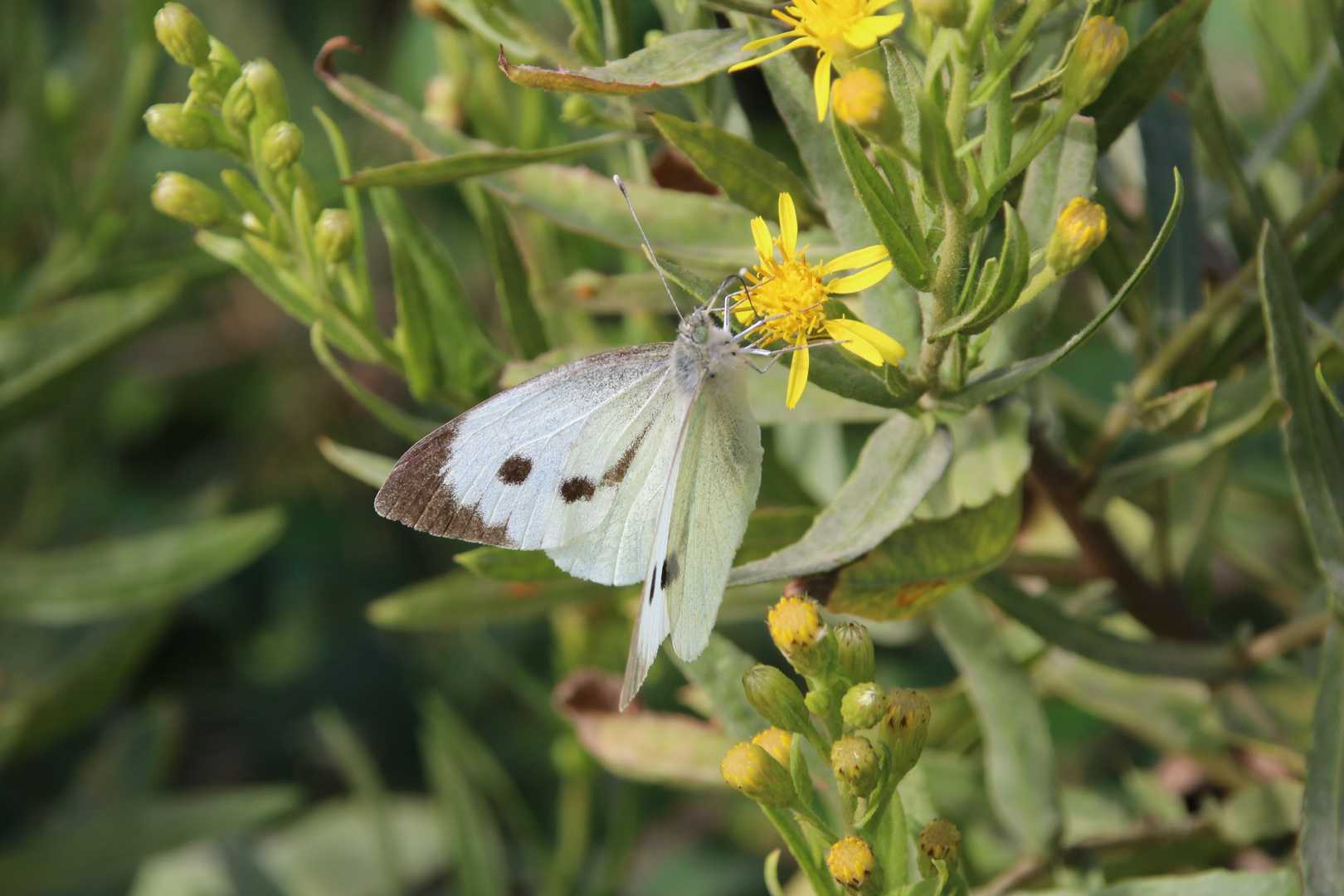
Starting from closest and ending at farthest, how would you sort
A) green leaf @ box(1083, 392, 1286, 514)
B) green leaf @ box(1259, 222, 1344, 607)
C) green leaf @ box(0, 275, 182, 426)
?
1. green leaf @ box(1259, 222, 1344, 607)
2. green leaf @ box(1083, 392, 1286, 514)
3. green leaf @ box(0, 275, 182, 426)

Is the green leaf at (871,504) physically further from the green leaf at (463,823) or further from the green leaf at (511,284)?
the green leaf at (463,823)

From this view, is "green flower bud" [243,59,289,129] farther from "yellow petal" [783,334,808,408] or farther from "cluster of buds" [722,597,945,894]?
"cluster of buds" [722,597,945,894]

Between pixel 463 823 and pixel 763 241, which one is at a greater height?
pixel 763 241

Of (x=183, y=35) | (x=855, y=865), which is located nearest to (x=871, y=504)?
(x=855, y=865)

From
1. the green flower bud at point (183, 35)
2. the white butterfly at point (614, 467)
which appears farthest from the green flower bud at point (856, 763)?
the green flower bud at point (183, 35)

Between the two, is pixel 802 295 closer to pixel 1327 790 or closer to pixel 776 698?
pixel 776 698

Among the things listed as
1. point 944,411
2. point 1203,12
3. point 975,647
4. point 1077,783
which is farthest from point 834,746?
point 1077,783

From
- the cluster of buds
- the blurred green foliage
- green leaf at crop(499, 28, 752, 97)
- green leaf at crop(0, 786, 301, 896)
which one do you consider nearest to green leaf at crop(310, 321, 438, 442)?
the blurred green foliage
